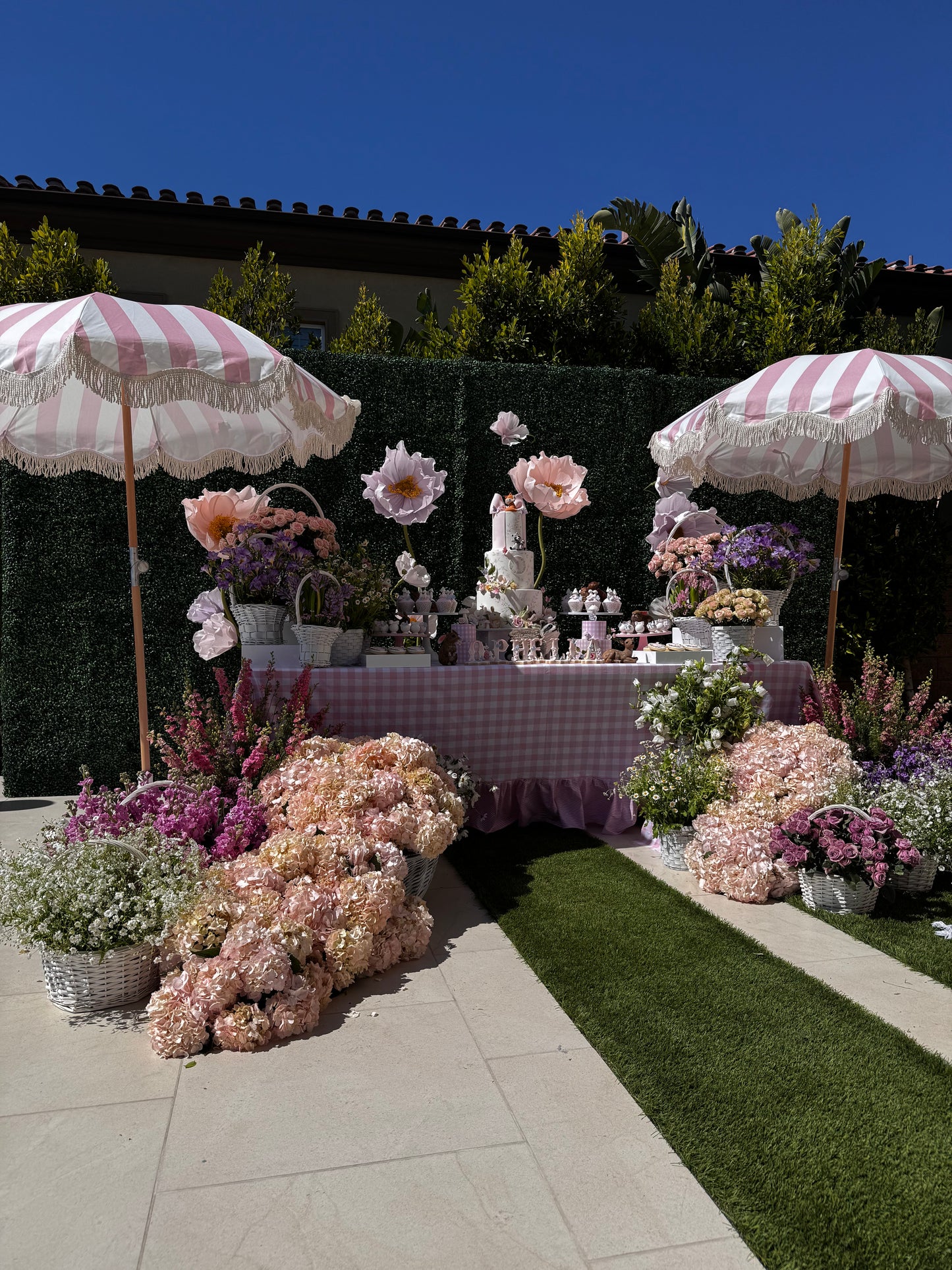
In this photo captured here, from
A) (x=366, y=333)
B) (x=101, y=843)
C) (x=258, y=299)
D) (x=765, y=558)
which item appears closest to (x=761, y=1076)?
(x=101, y=843)

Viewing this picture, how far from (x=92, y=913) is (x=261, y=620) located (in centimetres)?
203

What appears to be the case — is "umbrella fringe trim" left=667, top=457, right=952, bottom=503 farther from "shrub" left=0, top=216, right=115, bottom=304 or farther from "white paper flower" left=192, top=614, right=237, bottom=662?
"shrub" left=0, top=216, right=115, bottom=304

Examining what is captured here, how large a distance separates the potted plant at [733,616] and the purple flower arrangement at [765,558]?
0.17 metres

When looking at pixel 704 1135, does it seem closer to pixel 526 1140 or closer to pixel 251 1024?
pixel 526 1140

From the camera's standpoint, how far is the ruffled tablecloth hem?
→ 4898 mm

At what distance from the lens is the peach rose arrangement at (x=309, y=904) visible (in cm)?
260

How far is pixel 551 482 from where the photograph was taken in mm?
5543

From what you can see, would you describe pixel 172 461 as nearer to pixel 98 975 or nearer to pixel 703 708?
pixel 98 975

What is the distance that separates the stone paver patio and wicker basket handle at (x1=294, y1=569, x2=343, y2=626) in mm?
2072

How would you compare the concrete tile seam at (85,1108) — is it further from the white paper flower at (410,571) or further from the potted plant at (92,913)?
the white paper flower at (410,571)

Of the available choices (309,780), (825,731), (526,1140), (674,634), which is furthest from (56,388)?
(825,731)

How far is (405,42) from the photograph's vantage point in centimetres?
552

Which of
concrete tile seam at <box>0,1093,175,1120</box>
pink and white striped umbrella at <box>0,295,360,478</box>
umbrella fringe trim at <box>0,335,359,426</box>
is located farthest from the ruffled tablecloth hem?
concrete tile seam at <box>0,1093,175,1120</box>

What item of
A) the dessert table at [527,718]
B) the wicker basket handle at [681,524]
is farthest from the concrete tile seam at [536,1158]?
the wicker basket handle at [681,524]
